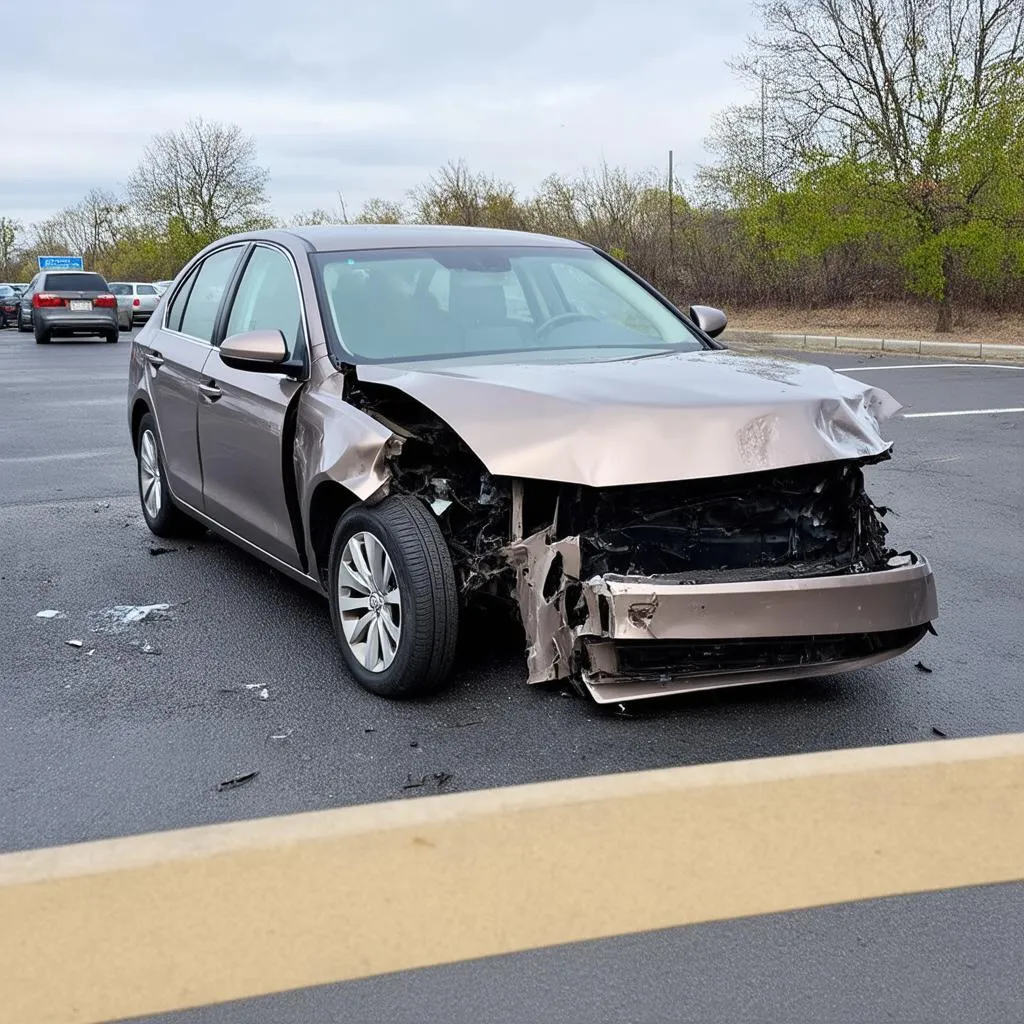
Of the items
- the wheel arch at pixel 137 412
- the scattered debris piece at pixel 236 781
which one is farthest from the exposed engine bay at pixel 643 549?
the wheel arch at pixel 137 412

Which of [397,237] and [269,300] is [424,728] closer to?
[269,300]

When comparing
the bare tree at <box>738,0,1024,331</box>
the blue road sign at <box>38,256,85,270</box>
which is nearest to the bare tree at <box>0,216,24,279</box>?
the blue road sign at <box>38,256,85,270</box>

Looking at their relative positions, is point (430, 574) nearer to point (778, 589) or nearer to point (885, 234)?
point (778, 589)

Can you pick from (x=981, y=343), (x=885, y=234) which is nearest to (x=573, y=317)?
(x=981, y=343)

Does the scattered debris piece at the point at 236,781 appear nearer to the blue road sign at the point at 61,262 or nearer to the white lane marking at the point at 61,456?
the white lane marking at the point at 61,456

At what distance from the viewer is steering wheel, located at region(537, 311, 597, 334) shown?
526 centimetres

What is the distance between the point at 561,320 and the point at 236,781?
2565 millimetres

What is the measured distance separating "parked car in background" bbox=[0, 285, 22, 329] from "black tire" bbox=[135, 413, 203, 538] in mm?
36292

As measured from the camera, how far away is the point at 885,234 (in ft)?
82.1

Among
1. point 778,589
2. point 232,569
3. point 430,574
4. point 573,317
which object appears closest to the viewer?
point 778,589

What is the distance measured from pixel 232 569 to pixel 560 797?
4.23 m

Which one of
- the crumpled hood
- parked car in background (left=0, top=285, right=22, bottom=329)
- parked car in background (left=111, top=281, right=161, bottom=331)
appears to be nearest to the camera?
the crumpled hood

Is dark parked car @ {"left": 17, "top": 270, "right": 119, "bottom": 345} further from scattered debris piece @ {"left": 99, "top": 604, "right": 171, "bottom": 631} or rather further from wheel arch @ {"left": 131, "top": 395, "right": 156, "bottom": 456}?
scattered debris piece @ {"left": 99, "top": 604, "right": 171, "bottom": 631}

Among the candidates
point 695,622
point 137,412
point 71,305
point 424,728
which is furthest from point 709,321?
point 71,305
